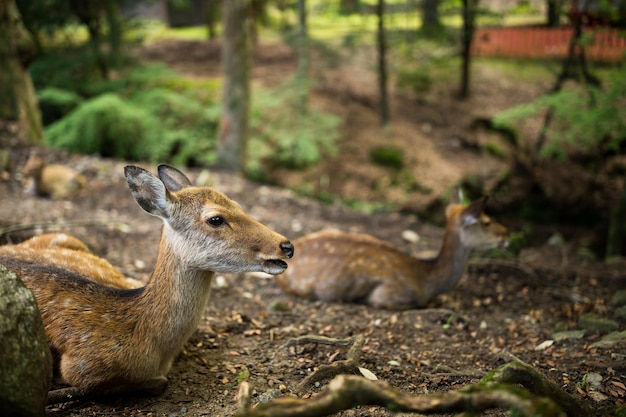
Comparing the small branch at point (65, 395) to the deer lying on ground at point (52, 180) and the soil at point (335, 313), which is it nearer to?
the soil at point (335, 313)

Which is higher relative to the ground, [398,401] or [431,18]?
[431,18]

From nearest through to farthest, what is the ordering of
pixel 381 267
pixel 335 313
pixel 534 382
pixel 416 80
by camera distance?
pixel 534 382, pixel 335 313, pixel 381 267, pixel 416 80

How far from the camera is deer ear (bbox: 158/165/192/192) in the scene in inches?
176

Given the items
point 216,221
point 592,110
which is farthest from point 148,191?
point 592,110

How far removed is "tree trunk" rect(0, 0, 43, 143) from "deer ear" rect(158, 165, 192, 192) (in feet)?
22.8

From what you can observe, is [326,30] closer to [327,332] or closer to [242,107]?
[242,107]

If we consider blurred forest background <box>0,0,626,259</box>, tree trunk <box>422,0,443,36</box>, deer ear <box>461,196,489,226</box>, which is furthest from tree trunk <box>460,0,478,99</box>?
deer ear <box>461,196,489,226</box>

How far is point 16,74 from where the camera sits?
10117 mm

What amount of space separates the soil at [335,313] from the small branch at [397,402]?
1.16 m

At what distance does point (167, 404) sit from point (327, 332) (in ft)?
5.48

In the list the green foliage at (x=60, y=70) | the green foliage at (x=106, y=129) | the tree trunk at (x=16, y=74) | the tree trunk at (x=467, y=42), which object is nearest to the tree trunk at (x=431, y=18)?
the tree trunk at (x=467, y=42)

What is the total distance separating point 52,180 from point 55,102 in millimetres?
4509

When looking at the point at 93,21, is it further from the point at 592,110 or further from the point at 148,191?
the point at 148,191

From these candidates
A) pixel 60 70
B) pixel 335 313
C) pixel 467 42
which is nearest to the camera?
pixel 335 313
